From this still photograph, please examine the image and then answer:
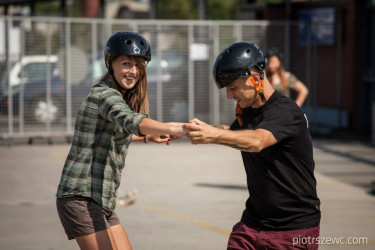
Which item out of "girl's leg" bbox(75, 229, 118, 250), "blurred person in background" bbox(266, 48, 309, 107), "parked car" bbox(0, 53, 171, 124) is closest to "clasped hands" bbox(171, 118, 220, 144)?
"girl's leg" bbox(75, 229, 118, 250)

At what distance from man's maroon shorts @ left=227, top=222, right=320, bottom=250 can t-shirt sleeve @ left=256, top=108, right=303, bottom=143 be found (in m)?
0.55

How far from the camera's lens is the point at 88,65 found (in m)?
16.8

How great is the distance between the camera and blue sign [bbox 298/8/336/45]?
18.4 metres

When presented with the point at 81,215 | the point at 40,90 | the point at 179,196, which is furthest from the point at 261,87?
the point at 40,90

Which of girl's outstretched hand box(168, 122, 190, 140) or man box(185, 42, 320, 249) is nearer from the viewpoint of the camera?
girl's outstretched hand box(168, 122, 190, 140)

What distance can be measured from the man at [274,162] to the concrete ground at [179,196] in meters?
3.38

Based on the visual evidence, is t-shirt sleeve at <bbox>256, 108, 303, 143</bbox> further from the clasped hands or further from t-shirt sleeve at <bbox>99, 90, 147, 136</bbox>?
t-shirt sleeve at <bbox>99, 90, 147, 136</bbox>

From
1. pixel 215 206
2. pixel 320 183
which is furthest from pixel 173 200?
pixel 320 183

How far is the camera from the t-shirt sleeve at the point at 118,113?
411cm

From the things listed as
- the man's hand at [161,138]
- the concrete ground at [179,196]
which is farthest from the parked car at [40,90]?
the man's hand at [161,138]

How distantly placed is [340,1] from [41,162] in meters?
9.12

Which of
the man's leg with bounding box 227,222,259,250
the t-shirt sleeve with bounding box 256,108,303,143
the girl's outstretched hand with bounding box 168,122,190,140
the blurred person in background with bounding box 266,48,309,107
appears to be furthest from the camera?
the blurred person in background with bounding box 266,48,309,107

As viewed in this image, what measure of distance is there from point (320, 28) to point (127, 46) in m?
14.7

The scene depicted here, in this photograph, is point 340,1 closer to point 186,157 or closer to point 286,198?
point 186,157
